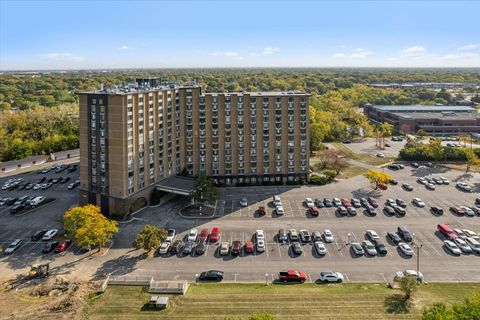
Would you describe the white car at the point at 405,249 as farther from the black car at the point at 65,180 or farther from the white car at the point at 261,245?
the black car at the point at 65,180

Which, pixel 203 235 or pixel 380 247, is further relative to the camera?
pixel 203 235

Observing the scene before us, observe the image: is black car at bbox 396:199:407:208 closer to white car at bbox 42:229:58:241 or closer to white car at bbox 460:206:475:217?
white car at bbox 460:206:475:217

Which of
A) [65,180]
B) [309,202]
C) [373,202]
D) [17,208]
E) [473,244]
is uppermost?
[65,180]

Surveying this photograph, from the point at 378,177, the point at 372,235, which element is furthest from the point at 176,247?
the point at 378,177

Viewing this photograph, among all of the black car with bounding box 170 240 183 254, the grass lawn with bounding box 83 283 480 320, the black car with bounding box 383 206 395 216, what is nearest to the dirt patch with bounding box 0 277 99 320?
the grass lawn with bounding box 83 283 480 320

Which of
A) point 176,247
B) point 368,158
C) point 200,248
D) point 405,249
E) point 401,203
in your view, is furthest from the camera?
point 368,158

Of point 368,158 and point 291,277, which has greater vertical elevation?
point 368,158

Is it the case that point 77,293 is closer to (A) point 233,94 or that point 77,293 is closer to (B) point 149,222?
(B) point 149,222

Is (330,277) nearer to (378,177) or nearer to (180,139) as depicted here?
(378,177)
